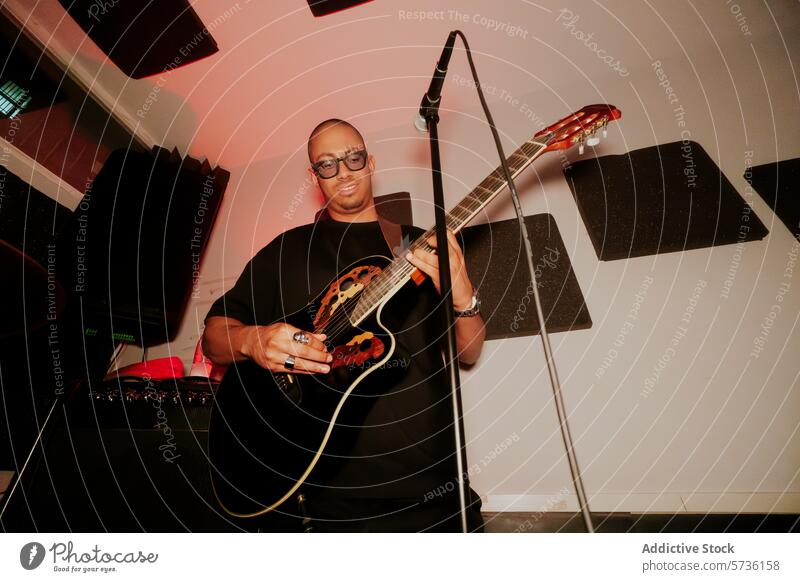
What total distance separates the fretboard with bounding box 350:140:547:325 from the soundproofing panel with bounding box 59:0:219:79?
1.80 m

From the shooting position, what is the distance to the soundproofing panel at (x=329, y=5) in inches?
68.8

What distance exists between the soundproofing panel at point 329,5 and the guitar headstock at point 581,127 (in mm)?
1247

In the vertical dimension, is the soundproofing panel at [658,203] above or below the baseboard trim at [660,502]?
above

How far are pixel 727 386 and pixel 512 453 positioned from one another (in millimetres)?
685

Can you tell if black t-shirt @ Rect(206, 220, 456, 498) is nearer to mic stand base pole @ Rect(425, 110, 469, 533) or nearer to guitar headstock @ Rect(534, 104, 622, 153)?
mic stand base pole @ Rect(425, 110, 469, 533)

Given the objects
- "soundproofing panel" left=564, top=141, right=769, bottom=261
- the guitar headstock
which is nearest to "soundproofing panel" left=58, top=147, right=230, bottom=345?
the guitar headstock

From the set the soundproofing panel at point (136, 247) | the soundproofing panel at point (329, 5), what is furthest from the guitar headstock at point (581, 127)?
the soundproofing panel at point (136, 247)

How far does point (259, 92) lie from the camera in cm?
220

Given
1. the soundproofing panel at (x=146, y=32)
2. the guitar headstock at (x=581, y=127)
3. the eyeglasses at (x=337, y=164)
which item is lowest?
the guitar headstock at (x=581, y=127)

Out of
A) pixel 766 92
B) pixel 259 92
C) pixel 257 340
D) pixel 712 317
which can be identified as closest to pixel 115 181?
pixel 259 92

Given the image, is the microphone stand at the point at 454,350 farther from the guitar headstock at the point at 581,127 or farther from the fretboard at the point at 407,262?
the guitar headstock at the point at 581,127

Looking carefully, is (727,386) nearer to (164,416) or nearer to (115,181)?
(164,416)

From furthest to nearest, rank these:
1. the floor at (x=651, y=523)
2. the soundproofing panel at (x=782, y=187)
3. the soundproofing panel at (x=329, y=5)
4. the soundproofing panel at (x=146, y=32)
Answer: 1. the soundproofing panel at (x=146, y=32)
2. the soundproofing panel at (x=329, y=5)
3. the soundproofing panel at (x=782, y=187)
4. the floor at (x=651, y=523)

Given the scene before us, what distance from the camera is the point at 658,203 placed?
148 centimetres
